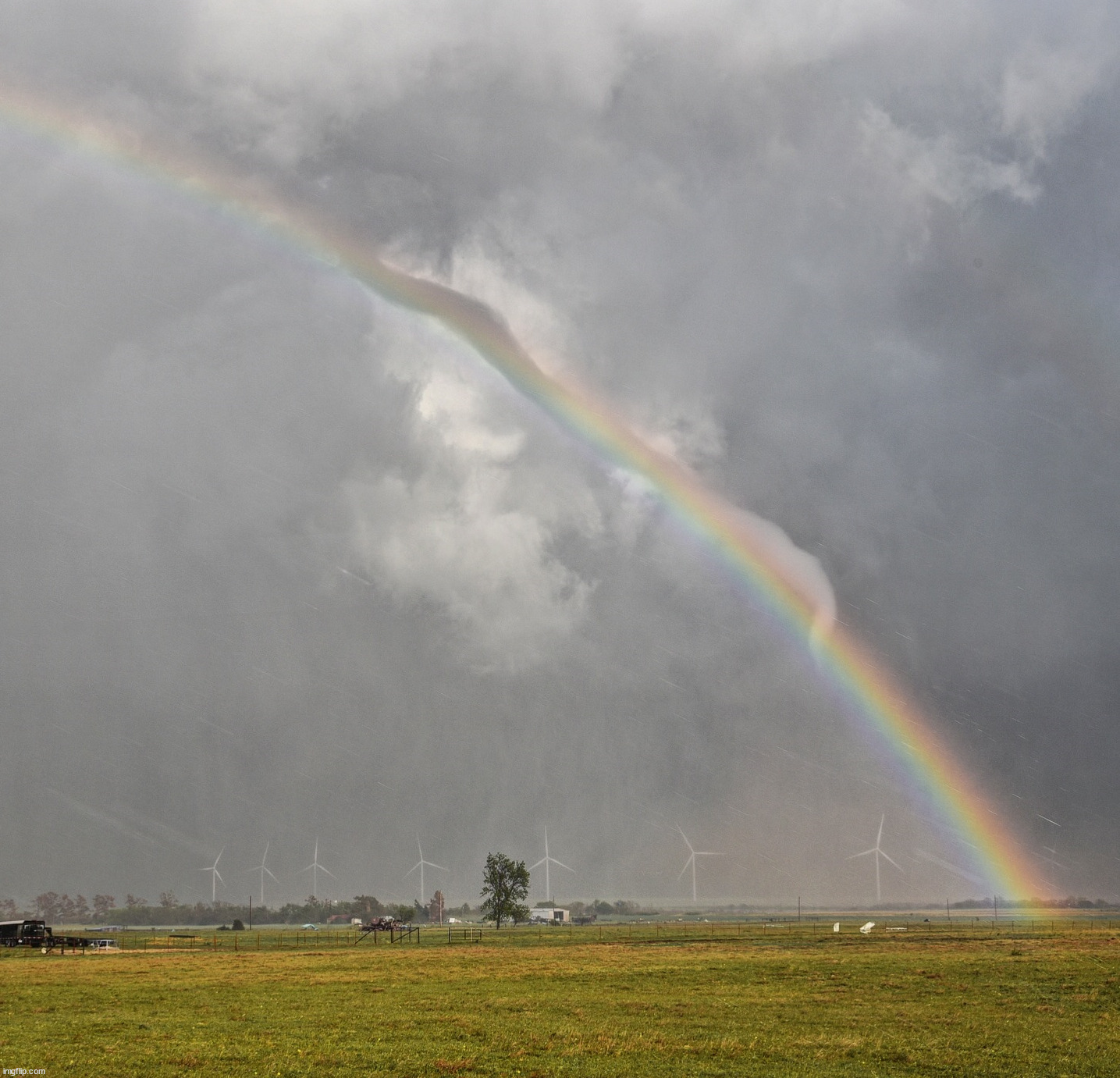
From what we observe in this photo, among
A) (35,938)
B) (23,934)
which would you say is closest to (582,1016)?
(35,938)

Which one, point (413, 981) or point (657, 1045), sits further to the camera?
point (413, 981)

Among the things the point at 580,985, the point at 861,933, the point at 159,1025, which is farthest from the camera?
the point at 861,933

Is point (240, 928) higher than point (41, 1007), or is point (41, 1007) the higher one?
point (41, 1007)

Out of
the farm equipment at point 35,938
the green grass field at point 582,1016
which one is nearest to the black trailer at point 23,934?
the farm equipment at point 35,938

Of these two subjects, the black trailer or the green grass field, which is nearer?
the green grass field

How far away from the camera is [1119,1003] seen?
45906mm

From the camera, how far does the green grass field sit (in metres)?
31.2

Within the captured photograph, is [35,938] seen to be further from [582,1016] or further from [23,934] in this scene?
[582,1016]

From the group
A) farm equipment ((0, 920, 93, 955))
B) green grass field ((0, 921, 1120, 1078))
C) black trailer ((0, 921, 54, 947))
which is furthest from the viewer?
black trailer ((0, 921, 54, 947))

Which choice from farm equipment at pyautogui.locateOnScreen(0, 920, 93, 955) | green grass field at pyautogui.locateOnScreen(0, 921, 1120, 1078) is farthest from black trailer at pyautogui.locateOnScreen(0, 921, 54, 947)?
green grass field at pyautogui.locateOnScreen(0, 921, 1120, 1078)

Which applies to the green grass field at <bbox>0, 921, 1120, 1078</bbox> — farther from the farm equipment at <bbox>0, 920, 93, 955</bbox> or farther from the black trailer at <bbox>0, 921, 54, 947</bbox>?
the black trailer at <bbox>0, 921, 54, 947</bbox>

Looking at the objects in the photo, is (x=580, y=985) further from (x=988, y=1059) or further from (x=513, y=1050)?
(x=988, y=1059)

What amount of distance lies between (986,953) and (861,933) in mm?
58101

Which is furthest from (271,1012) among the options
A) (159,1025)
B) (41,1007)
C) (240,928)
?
(240,928)
